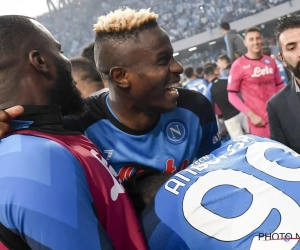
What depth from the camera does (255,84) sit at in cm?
347

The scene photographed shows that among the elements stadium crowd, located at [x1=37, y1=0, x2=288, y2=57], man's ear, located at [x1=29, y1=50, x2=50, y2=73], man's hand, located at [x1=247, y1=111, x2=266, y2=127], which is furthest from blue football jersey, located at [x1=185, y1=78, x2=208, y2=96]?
stadium crowd, located at [x1=37, y1=0, x2=288, y2=57]

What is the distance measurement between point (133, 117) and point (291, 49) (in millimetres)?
1062

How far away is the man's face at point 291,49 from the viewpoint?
6.55 feet

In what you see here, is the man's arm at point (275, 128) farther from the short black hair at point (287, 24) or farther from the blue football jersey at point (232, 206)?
the blue football jersey at point (232, 206)

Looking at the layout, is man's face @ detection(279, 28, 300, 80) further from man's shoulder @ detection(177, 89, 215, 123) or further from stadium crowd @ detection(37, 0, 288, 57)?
stadium crowd @ detection(37, 0, 288, 57)

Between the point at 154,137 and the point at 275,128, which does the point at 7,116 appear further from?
the point at 275,128

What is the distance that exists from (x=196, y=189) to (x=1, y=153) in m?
0.45

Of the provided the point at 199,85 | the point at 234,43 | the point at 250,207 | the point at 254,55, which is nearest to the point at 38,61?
the point at 250,207

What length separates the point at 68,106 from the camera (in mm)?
1081

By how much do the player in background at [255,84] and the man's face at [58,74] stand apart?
2.54 metres

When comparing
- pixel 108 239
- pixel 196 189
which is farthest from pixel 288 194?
pixel 108 239

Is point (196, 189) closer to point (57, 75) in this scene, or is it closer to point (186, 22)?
point (57, 75)

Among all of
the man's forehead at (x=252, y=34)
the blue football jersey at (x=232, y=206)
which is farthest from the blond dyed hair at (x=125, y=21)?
the man's forehead at (x=252, y=34)

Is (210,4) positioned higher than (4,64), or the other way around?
(4,64)
